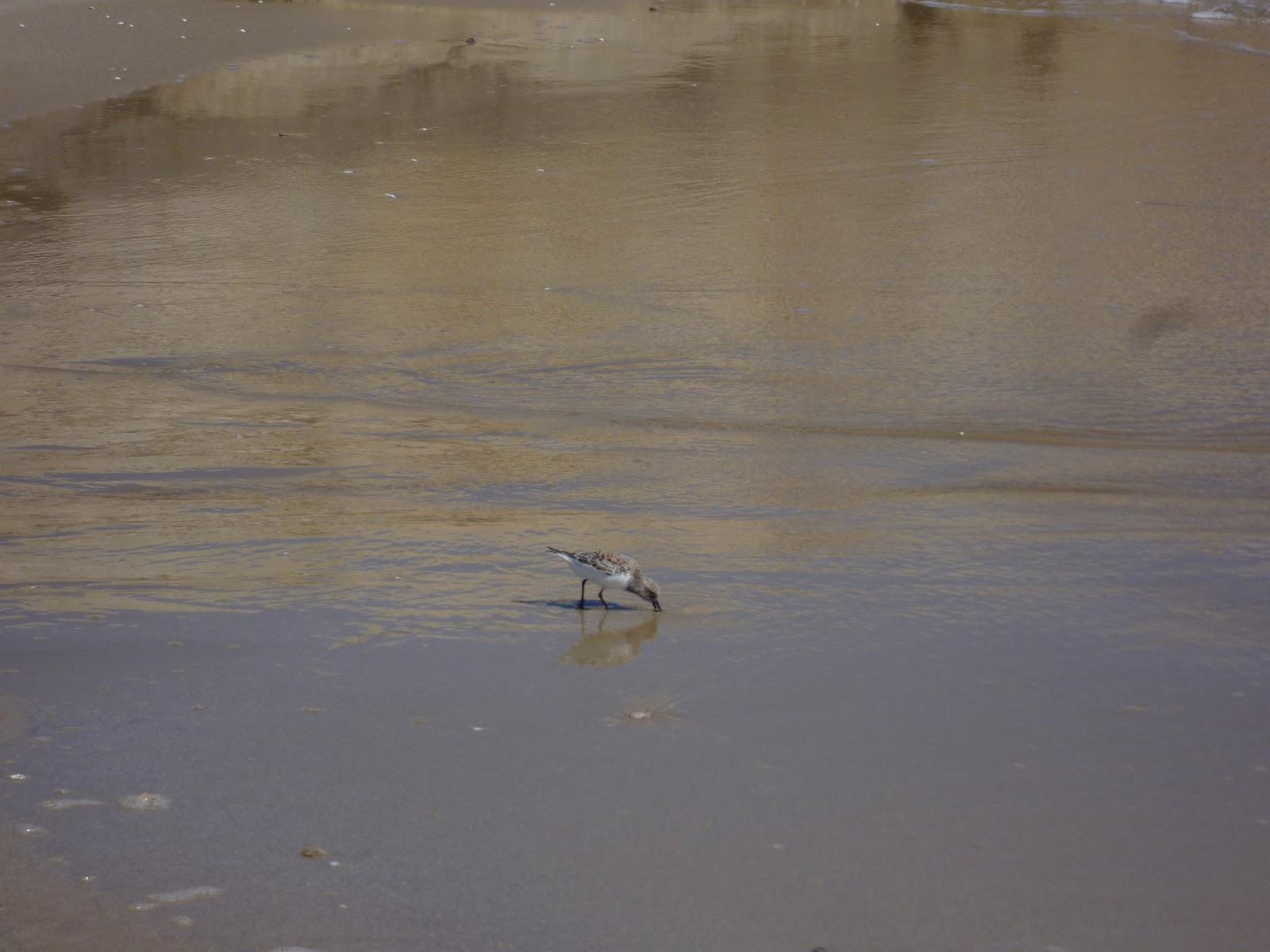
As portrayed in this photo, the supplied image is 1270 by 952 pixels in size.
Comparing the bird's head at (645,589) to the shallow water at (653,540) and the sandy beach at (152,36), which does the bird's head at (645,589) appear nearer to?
the shallow water at (653,540)

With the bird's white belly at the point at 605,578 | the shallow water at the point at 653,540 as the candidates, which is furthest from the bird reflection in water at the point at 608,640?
the bird's white belly at the point at 605,578

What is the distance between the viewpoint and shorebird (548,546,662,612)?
478 centimetres

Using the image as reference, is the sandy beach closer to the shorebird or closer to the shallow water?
the shallow water

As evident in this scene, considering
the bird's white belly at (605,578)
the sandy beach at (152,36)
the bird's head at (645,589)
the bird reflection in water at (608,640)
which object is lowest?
the bird reflection in water at (608,640)

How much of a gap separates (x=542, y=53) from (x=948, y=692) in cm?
1496

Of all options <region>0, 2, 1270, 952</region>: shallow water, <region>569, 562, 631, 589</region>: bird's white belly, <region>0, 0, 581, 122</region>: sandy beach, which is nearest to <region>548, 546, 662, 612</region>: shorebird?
<region>569, 562, 631, 589</region>: bird's white belly

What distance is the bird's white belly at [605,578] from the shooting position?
15.8 feet

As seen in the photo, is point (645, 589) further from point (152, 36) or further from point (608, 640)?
point (152, 36)

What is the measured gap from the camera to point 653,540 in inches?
219

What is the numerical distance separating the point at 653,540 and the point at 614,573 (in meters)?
0.79

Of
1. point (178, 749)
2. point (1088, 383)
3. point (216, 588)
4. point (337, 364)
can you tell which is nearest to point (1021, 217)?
point (1088, 383)

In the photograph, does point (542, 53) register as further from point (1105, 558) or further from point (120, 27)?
point (1105, 558)

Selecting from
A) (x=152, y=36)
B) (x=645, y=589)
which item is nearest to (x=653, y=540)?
(x=645, y=589)

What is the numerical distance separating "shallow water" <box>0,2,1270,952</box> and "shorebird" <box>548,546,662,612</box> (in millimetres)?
105
